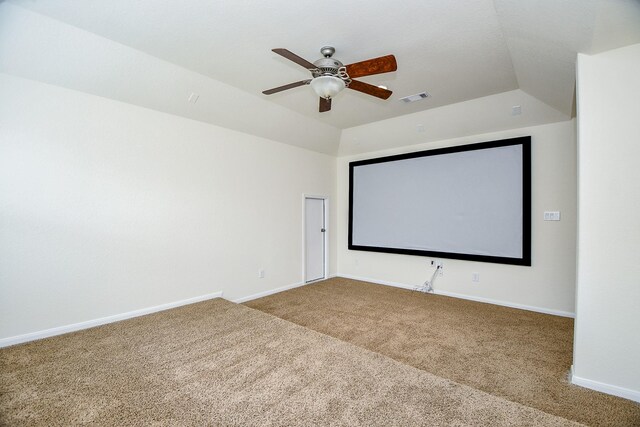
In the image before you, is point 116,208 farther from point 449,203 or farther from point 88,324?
point 449,203

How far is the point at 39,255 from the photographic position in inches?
107

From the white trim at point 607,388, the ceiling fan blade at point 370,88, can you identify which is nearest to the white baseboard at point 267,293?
the ceiling fan blade at point 370,88

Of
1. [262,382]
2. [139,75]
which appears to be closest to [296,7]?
[139,75]

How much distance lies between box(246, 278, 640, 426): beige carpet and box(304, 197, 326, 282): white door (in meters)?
0.72

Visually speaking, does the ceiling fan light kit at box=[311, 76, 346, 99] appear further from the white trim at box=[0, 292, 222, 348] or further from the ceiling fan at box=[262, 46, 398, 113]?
the white trim at box=[0, 292, 222, 348]

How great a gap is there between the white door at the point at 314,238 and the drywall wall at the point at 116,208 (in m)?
0.95

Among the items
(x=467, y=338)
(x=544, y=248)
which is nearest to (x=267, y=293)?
(x=467, y=338)

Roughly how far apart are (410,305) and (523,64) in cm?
323

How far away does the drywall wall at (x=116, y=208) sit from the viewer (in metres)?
2.64

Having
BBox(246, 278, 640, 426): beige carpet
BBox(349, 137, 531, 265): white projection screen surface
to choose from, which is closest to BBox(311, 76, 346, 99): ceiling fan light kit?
BBox(246, 278, 640, 426): beige carpet

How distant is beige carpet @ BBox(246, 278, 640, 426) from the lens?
2.10 metres

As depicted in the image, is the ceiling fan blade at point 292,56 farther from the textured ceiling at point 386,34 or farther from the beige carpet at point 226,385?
the beige carpet at point 226,385

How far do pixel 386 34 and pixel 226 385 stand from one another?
3.07 m

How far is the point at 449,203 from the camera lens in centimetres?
469
